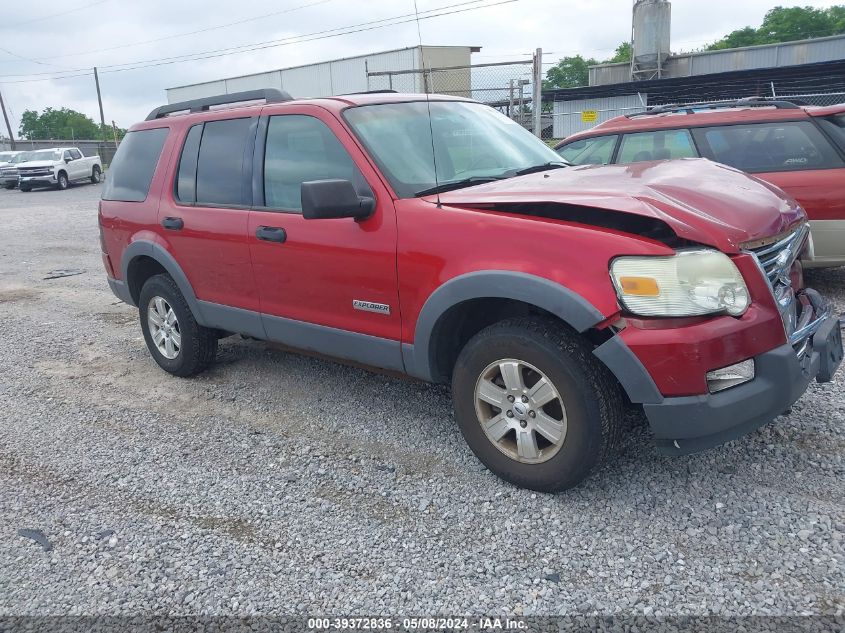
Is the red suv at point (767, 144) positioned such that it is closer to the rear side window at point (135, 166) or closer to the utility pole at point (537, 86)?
the rear side window at point (135, 166)

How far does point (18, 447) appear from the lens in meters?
4.29

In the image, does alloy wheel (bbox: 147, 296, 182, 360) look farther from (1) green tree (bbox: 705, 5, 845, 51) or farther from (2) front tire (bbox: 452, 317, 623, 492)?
(1) green tree (bbox: 705, 5, 845, 51)

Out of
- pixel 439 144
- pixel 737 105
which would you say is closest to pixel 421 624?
pixel 439 144

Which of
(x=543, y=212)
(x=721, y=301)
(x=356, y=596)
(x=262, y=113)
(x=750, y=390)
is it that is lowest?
(x=356, y=596)

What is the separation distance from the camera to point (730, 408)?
282 cm

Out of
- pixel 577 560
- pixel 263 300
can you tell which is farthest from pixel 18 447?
pixel 577 560

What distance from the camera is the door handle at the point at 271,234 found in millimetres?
4121

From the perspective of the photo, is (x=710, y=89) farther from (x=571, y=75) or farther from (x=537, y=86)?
(x=571, y=75)

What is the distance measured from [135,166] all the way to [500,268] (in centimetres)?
346

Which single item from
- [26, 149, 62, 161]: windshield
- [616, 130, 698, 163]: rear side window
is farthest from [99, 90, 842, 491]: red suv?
[26, 149, 62, 161]: windshield

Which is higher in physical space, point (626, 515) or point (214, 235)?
point (214, 235)

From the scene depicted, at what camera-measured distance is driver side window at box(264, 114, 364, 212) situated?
3.94 meters

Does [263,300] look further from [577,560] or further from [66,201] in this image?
[66,201]

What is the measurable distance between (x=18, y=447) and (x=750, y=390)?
405 cm
